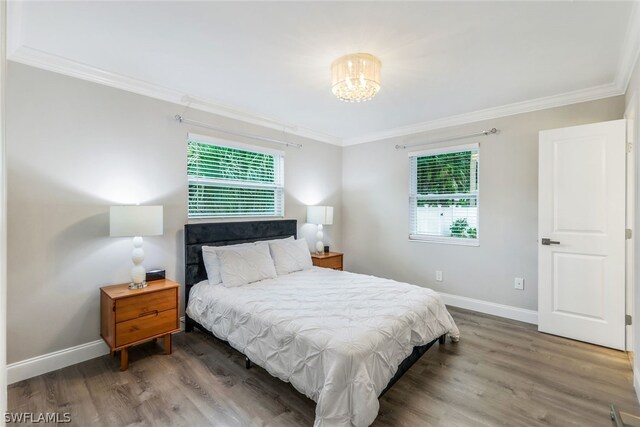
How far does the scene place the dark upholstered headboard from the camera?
3.01 m

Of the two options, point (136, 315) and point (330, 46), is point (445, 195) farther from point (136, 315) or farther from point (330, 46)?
point (136, 315)

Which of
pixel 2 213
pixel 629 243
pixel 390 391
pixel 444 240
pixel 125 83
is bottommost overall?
pixel 390 391

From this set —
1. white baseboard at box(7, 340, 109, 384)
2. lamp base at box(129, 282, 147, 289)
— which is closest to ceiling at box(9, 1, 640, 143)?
lamp base at box(129, 282, 147, 289)

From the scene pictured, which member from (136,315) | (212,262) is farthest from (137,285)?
(212,262)

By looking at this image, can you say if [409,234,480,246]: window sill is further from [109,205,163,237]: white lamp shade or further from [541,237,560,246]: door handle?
[109,205,163,237]: white lamp shade

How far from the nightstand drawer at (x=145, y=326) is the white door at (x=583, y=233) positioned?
3.65m

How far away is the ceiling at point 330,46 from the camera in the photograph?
1.76m

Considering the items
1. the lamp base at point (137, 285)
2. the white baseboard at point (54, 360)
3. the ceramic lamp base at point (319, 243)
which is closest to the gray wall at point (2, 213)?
the lamp base at point (137, 285)

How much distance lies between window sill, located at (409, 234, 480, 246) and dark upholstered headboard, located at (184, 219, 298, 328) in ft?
6.28

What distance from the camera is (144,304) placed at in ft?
7.93

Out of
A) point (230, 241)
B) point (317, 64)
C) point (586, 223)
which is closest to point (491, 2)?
point (317, 64)

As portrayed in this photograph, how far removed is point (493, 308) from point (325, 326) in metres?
2.66

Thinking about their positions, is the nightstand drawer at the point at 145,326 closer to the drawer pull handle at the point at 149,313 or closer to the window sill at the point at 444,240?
the drawer pull handle at the point at 149,313

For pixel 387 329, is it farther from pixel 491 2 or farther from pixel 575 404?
pixel 491 2
